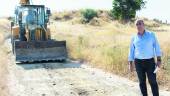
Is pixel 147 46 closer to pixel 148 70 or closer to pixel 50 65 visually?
pixel 148 70

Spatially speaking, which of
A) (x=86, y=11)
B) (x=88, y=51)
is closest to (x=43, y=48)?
(x=88, y=51)

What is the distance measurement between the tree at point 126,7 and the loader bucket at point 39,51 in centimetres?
3899

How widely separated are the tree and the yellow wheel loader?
36.9 metres

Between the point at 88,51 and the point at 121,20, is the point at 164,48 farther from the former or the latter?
the point at 121,20

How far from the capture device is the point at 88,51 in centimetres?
2011

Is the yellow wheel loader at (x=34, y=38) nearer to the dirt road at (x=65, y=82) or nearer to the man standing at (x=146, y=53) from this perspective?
the dirt road at (x=65, y=82)

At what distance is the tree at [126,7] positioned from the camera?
57.7 m

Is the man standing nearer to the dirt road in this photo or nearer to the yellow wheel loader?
the dirt road

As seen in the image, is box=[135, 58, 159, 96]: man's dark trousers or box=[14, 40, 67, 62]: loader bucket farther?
box=[14, 40, 67, 62]: loader bucket

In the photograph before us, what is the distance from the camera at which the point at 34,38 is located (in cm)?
2058

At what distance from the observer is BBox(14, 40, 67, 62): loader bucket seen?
61.7 ft

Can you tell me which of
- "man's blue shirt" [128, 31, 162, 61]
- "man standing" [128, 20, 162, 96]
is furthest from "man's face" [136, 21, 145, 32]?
"man's blue shirt" [128, 31, 162, 61]

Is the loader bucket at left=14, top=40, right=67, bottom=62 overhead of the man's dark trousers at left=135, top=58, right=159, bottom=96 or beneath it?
beneath

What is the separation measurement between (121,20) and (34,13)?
3884 cm
